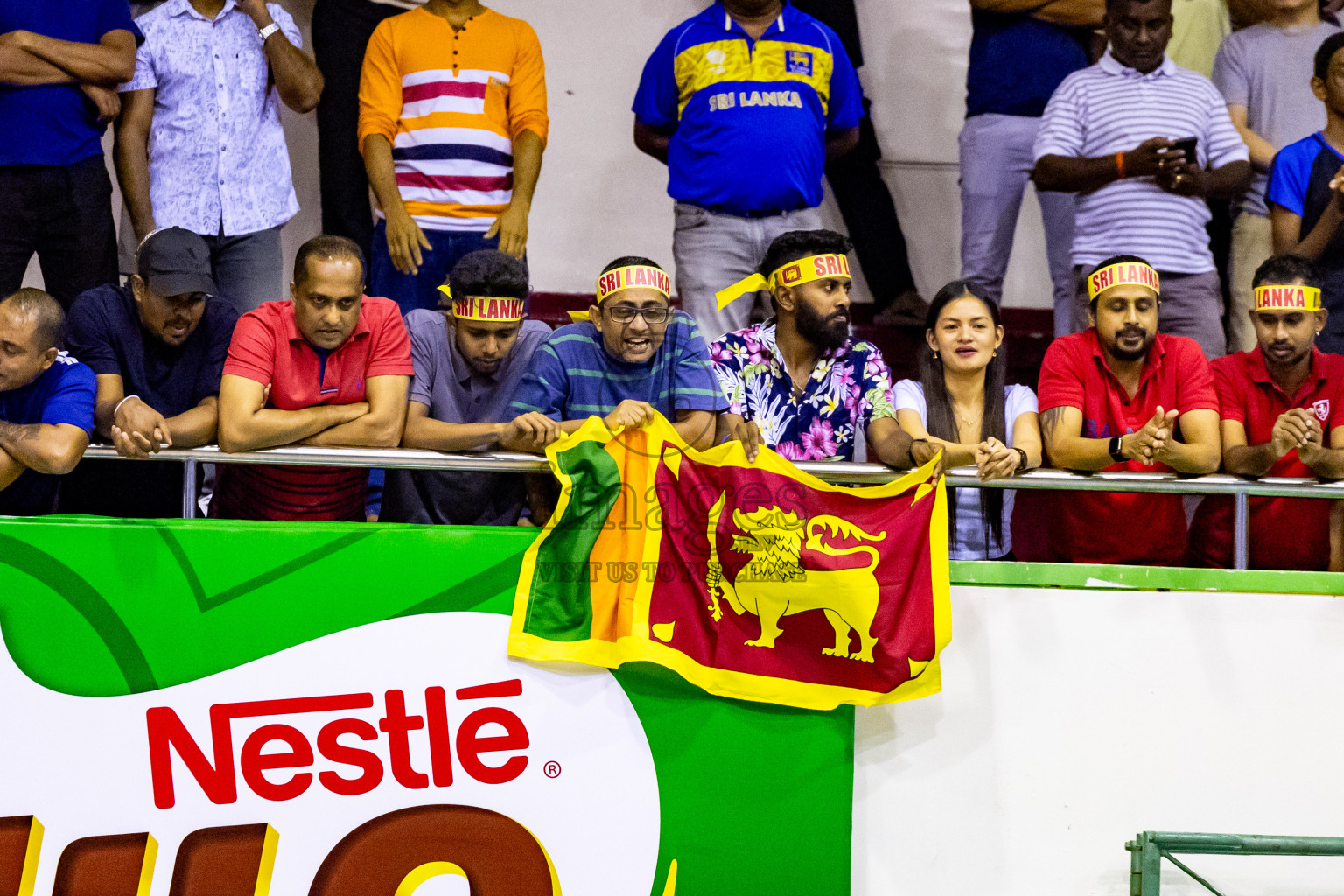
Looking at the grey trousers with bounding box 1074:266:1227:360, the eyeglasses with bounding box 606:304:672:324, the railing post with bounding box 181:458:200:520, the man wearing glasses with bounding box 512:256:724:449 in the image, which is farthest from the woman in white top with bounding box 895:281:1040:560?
the railing post with bounding box 181:458:200:520

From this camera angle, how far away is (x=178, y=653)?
10.5 ft

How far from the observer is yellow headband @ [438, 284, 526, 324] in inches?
153

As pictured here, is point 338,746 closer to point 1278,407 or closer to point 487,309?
point 487,309

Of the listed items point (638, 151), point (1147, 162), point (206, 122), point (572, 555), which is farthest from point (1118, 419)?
point (206, 122)

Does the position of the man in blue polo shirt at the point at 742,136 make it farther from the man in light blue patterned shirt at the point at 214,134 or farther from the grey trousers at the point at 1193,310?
the man in light blue patterned shirt at the point at 214,134

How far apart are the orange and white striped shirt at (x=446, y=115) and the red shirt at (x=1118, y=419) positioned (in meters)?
2.32

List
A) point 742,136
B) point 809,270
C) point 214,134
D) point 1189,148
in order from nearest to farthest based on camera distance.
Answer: point 809,270 → point 214,134 → point 742,136 → point 1189,148

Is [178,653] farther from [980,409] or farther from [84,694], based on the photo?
[980,409]

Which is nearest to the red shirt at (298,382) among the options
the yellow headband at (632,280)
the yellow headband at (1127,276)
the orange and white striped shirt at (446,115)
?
the yellow headband at (632,280)

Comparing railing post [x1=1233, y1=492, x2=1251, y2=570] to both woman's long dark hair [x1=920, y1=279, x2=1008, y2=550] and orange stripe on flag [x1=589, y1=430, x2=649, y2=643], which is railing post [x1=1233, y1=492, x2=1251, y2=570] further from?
orange stripe on flag [x1=589, y1=430, x2=649, y2=643]

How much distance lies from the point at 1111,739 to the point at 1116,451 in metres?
0.87

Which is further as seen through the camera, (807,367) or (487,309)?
(807,367)

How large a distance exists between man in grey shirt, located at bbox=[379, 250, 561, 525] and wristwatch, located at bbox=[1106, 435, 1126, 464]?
187 centimetres

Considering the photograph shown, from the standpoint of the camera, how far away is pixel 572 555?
3.26 meters
